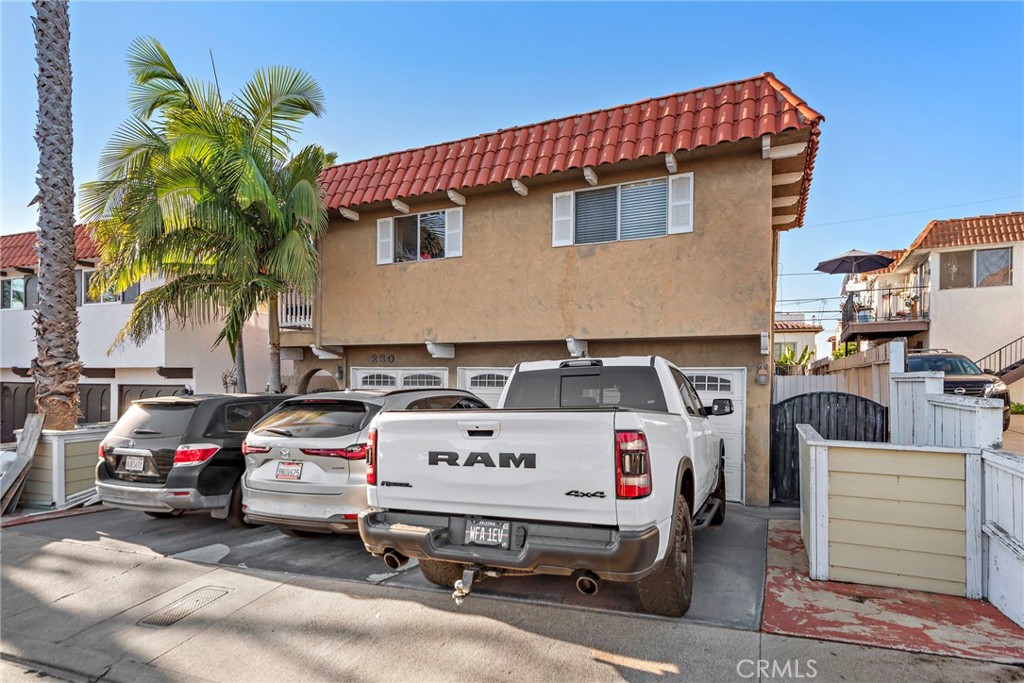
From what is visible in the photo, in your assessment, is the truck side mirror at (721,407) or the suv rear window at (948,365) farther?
the suv rear window at (948,365)

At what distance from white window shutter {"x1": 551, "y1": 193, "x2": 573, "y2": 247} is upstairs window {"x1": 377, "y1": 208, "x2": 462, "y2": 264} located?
6.26 ft

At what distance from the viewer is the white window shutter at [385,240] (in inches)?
447

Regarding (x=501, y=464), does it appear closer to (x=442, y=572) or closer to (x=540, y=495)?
(x=540, y=495)

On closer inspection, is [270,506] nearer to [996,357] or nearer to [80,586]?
[80,586]

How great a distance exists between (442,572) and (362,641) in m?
1.03

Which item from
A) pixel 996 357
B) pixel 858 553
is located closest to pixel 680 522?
pixel 858 553

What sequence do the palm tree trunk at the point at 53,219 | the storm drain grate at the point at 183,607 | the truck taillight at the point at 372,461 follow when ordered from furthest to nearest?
the palm tree trunk at the point at 53,219 < the storm drain grate at the point at 183,607 < the truck taillight at the point at 372,461

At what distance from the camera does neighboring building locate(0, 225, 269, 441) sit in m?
14.5

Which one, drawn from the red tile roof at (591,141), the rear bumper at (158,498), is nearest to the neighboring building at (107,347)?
the red tile roof at (591,141)

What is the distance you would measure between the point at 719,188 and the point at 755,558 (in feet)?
17.2

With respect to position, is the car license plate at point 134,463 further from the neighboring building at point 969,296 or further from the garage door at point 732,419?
the neighboring building at point 969,296

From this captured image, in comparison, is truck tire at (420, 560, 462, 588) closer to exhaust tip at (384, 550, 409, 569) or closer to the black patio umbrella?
exhaust tip at (384, 550, 409, 569)

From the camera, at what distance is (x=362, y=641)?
4.03m

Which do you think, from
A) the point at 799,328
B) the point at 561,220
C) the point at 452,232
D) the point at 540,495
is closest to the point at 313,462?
the point at 540,495
